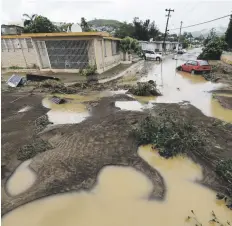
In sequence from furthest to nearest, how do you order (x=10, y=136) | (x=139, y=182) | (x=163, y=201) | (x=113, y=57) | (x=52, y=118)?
(x=113, y=57)
(x=52, y=118)
(x=10, y=136)
(x=139, y=182)
(x=163, y=201)

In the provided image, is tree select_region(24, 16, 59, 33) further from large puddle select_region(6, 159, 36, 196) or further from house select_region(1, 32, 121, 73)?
large puddle select_region(6, 159, 36, 196)

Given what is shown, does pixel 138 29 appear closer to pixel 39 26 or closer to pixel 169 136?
pixel 39 26

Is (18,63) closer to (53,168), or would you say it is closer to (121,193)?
(53,168)

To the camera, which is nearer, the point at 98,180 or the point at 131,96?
the point at 98,180

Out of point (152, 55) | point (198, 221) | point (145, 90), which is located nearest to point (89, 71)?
point (145, 90)

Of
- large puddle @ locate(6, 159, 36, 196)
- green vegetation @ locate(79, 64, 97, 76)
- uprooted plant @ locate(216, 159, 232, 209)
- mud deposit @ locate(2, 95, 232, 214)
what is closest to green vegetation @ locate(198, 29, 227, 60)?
green vegetation @ locate(79, 64, 97, 76)

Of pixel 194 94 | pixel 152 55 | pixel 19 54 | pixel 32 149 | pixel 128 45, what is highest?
pixel 19 54

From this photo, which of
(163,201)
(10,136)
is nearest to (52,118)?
(10,136)
